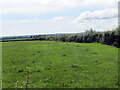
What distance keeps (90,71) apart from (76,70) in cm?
160

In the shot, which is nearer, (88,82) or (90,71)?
(88,82)

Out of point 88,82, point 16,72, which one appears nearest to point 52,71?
point 16,72

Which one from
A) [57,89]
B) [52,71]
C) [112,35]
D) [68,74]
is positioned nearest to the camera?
[57,89]

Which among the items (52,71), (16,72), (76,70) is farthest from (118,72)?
(16,72)

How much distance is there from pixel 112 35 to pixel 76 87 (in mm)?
51071

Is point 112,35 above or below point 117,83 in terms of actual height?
above

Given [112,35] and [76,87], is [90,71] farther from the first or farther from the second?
[112,35]

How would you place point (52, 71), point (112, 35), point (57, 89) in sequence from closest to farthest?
point (57, 89), point (52, 71), point (112, 35)

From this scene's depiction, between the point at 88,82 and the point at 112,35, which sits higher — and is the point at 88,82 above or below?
below

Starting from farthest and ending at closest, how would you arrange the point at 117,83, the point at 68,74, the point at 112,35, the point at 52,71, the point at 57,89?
the point at 112,35 < the point at 52,71 < the point at 68,74 < the point at 117,83 < the point at 57,89

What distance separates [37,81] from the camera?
58.4 ft

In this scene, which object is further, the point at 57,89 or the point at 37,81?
the point at 37,81

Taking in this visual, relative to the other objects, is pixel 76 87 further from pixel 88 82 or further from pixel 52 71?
pixel 52 71

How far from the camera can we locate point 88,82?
1744cm
